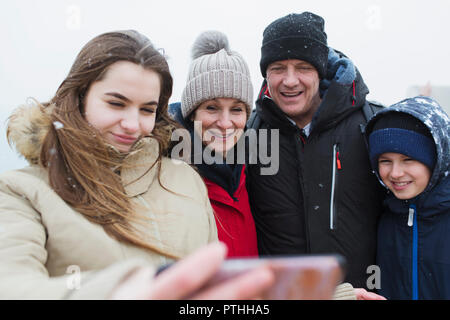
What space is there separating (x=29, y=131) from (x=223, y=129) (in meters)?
1.06

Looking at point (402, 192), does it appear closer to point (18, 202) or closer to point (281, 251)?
point (281, 251)

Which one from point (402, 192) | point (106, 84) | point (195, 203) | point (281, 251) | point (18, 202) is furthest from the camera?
point (281, 251)

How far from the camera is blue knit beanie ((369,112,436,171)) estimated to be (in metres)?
1.83

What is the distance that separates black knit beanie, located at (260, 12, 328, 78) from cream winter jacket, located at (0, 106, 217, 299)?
1.27 meters

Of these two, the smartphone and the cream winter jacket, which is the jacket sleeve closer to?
the cream winter jacket

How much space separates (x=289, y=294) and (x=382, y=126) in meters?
1.71

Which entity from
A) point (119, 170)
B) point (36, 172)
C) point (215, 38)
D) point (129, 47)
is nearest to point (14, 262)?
point (36, 172)

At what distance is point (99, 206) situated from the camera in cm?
118

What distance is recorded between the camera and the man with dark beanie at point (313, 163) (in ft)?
6.65

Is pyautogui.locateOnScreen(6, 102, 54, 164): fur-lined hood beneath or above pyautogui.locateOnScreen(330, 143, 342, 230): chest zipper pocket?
above

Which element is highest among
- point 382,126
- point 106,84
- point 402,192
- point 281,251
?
point 106,84

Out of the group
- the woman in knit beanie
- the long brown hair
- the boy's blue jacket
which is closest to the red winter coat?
the woman in knit beanie

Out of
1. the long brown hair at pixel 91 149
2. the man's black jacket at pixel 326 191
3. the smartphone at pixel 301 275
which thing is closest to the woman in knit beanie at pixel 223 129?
the man's black jacket at pixel 326 191

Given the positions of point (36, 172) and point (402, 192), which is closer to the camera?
point (36, 172)
